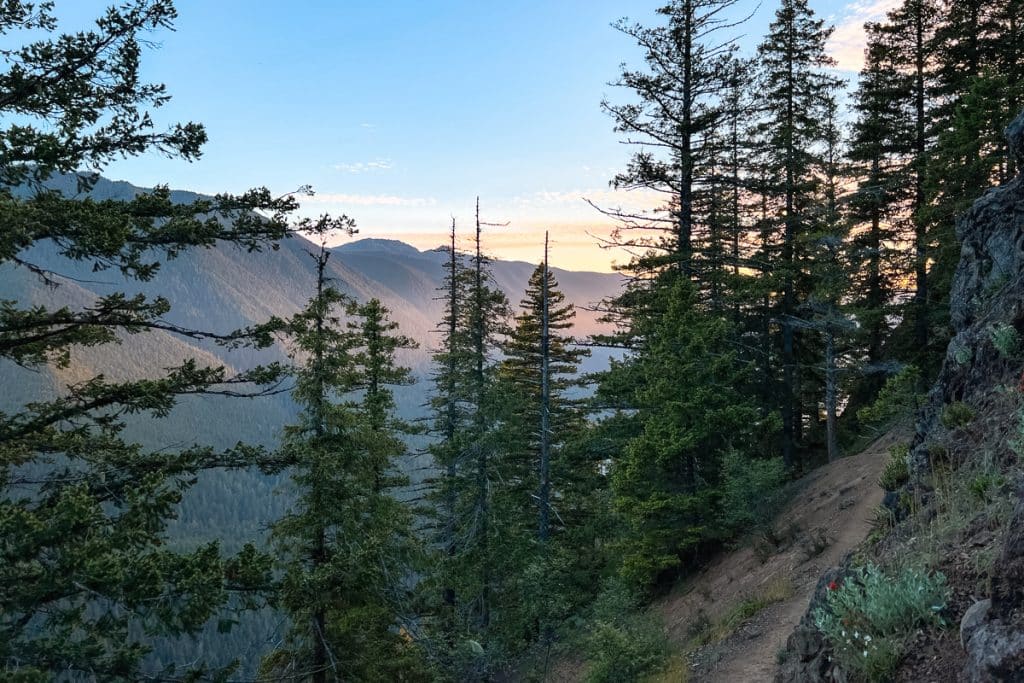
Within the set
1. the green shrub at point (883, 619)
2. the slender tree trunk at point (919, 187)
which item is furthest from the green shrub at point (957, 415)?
the slender tree trunk at point (919, 187)

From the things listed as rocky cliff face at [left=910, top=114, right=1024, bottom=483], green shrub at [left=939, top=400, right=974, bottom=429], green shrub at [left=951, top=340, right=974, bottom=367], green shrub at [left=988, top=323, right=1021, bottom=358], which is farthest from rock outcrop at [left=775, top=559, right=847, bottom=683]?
green shrub at [left=951, top=340, right=974, bottom=367]

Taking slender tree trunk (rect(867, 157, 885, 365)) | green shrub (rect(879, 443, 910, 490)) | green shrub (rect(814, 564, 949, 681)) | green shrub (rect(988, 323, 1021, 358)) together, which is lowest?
green shrub (rect(814, 564, 949, 681))

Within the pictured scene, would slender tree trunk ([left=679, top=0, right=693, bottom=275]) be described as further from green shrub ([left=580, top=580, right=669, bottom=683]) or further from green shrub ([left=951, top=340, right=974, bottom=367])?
green shrub ([left=580, top=580, right=669, bottom=683])

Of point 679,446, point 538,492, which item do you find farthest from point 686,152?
point 538,492

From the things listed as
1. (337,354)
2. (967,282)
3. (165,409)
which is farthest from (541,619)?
(967,282)

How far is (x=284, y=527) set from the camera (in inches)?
494

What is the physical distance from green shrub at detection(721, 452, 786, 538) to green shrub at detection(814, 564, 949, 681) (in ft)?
33.3

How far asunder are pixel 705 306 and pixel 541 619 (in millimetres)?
13399

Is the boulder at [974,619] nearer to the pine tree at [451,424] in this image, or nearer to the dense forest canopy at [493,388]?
the dense forest canopy at [493,388]

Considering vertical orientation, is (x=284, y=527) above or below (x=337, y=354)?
below

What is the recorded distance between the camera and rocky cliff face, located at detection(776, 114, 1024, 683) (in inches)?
132

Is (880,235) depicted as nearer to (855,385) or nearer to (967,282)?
(855,385)

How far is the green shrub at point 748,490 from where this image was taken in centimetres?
1447

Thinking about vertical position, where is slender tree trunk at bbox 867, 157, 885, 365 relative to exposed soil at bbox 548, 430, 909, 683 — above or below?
above
